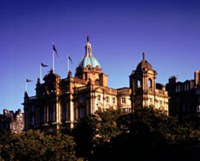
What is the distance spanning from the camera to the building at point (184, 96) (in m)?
143

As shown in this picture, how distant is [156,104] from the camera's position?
13075 centimetres

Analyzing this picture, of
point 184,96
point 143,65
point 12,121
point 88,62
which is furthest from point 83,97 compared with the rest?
point 12,121

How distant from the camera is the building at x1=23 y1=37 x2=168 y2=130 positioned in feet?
419

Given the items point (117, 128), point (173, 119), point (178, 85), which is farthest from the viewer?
point (178, 85)

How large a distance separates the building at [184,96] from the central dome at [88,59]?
78.8 feet

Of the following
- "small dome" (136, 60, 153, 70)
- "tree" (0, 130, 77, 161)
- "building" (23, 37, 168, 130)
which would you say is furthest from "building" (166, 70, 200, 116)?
"tree" (0, 130, 77, 161)

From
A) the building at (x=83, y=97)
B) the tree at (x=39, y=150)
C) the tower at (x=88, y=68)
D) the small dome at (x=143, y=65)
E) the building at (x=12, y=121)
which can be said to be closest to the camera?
the tree at (x=39, y=150)

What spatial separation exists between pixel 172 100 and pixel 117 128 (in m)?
44.7

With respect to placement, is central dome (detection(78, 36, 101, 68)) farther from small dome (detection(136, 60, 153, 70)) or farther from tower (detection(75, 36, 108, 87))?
small dome (detection(136, 60, 153, 70))

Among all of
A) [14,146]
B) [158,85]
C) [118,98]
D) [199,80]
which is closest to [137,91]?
[118,98]

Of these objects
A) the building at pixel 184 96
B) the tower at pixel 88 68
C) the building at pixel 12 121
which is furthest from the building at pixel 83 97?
the building at pixel 12 121

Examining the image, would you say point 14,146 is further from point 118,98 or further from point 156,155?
point 118,98

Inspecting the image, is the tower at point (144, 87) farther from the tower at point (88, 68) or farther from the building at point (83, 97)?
the tower at point (88, 68)

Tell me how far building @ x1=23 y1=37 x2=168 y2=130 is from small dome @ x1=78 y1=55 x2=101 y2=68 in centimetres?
818
